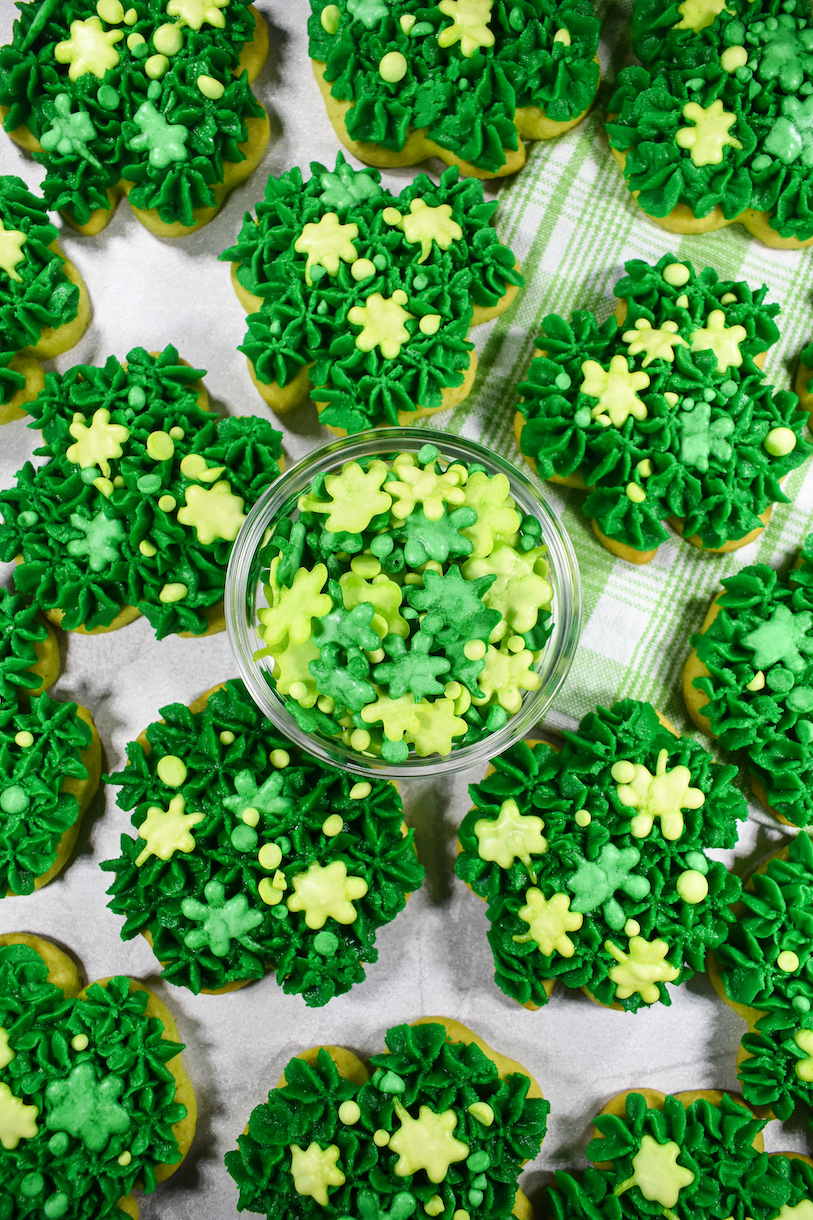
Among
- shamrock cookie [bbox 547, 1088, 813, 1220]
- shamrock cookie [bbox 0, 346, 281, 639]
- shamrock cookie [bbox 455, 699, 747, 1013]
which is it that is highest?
shamrock cookie [bbox 0, 346, 281, 639]

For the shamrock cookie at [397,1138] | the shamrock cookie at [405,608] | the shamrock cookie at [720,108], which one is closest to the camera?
the shamrock cookie at [405,608]

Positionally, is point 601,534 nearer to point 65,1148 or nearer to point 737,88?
point 737,88

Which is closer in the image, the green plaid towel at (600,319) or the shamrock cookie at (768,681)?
the shamrock cookie at (768,681)

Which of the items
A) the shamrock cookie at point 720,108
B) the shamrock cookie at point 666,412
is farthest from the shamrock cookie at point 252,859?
the shamrock cookie at point 720,108

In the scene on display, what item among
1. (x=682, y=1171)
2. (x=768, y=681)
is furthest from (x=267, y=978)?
(x=768, y=681)

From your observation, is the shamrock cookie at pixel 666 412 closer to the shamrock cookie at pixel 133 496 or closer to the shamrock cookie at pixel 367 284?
the shamrock cookie at pixel 367 284

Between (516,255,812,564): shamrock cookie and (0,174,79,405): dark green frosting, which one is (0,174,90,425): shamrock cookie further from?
(516,255,812,564): shamrock cookie

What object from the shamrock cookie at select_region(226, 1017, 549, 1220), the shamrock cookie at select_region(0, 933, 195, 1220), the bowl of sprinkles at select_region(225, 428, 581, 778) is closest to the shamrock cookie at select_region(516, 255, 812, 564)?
the bowl of sprinkles at select_region(225, 428, 581, 778)

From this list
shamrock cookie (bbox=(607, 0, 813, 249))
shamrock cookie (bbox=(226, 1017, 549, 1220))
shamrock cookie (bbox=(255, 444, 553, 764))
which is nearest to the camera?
shamrock cookie (bbox=(255, 444, 553, 764))
